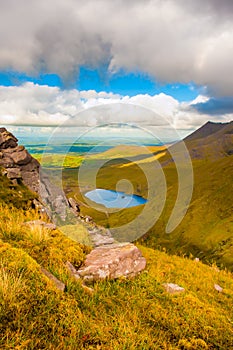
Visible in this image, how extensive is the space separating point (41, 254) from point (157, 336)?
425 cm

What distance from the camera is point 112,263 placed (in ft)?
27.6

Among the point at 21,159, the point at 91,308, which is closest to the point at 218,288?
the point at 91,308

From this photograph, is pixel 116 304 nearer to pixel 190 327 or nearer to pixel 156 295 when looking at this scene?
pixel 156 295

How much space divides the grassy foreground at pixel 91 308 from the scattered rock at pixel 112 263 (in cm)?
32

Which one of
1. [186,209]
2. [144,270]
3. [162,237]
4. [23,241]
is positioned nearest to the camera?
[23,241]

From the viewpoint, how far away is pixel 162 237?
7067 inches

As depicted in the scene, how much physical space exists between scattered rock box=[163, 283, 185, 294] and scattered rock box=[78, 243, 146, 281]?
1.15 meters

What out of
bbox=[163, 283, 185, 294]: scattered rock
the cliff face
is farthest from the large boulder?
bbox=[163, 283, 185, 294]: scattered rock

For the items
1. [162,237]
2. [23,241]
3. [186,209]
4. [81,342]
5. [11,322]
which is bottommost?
[162,237]

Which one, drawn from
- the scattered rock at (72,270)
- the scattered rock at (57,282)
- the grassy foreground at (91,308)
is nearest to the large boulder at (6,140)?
the grassy foreground at (91,308)

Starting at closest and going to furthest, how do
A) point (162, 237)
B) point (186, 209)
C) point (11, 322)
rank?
point (11, 322) → point (162, 237) → point (186, 209)

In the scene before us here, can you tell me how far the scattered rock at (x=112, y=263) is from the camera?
7957mm

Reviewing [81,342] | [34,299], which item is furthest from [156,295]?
[34,299]

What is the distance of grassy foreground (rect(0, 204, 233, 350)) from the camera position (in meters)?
4.96
